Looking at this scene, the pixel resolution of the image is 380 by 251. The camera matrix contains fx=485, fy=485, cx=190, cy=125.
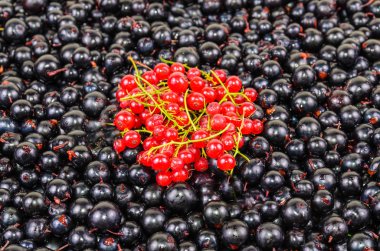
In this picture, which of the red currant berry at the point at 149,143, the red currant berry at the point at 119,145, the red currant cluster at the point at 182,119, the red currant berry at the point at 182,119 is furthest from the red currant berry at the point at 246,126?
the red currant berry at the point at 119,145

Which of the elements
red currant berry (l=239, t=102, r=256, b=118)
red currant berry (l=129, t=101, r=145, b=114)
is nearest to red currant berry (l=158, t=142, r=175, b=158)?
red currant berry (l=129, t=101, r=145, b=114)

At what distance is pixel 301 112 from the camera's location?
6.43 feet

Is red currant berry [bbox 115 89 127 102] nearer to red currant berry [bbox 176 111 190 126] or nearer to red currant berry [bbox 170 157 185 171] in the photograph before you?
red currant berry [bbox 176 111 190 126]

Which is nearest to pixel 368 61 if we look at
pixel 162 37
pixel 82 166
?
pixel 162 37

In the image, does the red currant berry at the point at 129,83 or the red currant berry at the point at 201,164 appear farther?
the red currant berry at the point at 129,83

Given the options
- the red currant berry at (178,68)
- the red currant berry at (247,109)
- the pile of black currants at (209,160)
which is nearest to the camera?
the pile of black currants at (209,160)

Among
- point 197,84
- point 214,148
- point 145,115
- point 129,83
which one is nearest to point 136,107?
point 145,115

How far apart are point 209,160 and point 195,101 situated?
225 mm

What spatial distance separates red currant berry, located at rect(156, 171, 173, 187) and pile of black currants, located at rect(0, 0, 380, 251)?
→ 0.03 meters

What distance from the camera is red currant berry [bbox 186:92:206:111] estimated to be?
180 centimetres

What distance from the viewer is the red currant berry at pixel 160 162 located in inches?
64.9

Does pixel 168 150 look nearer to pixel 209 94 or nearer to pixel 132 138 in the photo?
pixel 132 138

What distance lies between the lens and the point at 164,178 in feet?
5.51

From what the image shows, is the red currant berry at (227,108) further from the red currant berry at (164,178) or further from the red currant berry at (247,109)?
the red currant berry at (164,178)
